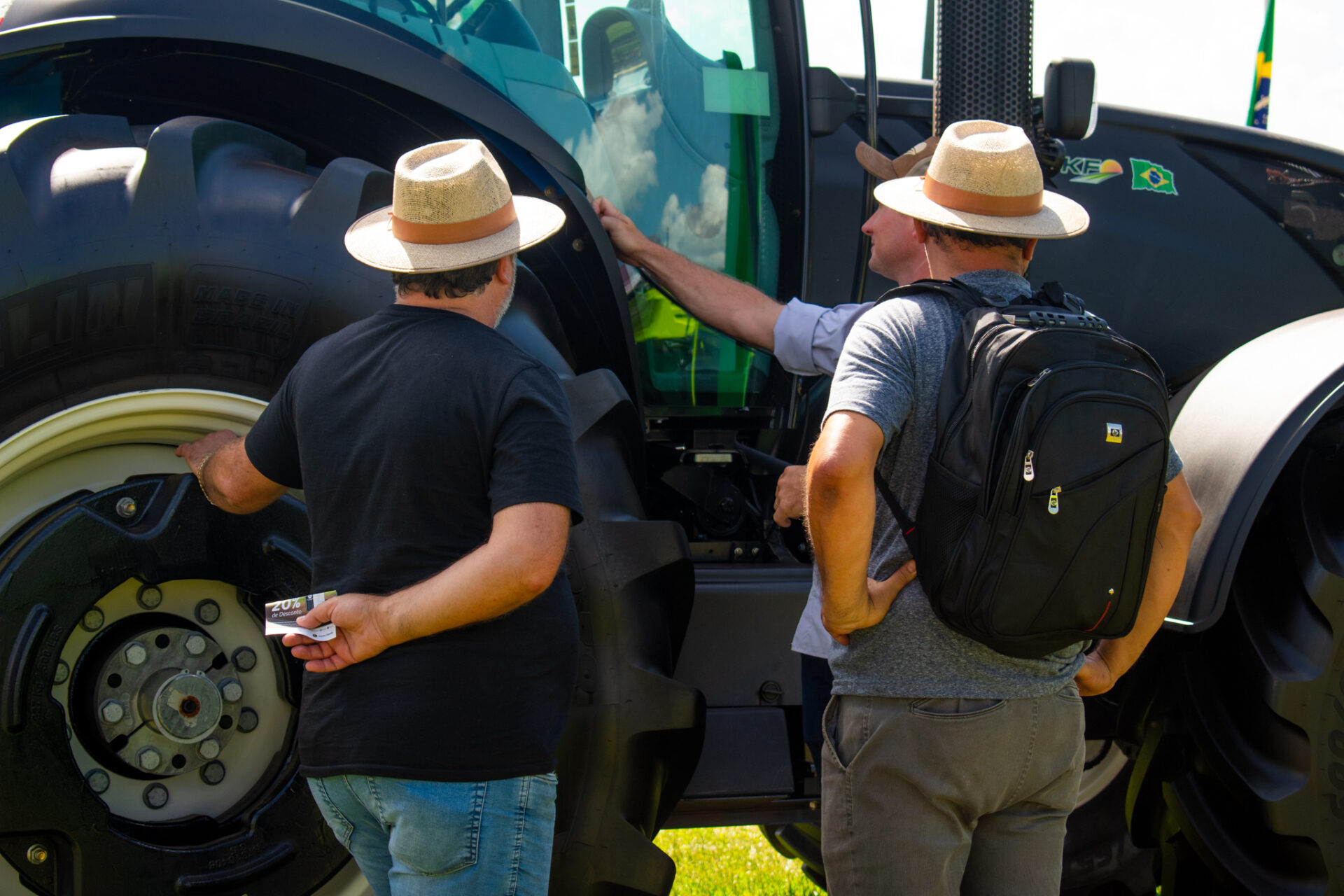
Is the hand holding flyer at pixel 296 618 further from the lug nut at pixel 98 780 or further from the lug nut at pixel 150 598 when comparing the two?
the lug nut at pixel 98 780

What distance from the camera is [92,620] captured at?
72.4 inches

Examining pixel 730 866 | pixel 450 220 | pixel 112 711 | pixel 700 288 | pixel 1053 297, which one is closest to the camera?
pixel 450 220

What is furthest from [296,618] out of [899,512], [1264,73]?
[1264,73]

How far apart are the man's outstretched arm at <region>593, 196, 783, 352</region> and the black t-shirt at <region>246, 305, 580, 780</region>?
39.2 inches

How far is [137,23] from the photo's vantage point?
6.39 feet

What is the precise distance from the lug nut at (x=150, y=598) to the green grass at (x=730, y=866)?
1.66 m

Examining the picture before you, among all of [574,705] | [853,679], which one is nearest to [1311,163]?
[853,679]

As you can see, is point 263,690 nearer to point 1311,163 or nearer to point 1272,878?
point 1272,878

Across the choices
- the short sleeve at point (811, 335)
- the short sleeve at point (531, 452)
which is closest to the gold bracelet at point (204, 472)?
the short sleeve at point (531, 452)

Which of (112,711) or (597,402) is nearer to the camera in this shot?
(112,711)

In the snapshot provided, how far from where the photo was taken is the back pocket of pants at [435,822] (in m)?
1.46

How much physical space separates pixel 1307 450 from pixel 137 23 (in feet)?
7.71

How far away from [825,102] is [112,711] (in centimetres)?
195

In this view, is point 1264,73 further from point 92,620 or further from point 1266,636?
point 92,620
